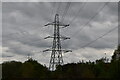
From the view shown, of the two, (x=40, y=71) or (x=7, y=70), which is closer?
(x=40, y=71)

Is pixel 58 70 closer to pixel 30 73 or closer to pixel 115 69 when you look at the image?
pixel 30 73

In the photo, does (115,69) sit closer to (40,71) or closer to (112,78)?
(112,78)

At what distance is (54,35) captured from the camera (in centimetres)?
5006

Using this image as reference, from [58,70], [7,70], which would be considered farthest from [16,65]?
[58,70]

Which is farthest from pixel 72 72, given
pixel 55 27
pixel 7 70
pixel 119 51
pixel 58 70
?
pixel 119 51

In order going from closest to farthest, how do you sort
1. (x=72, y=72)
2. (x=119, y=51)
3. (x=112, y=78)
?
(x=112, y=78)
(x=72, y=72)
(x=119, y=51)

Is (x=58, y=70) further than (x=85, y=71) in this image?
Yes

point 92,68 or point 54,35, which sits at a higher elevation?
point 54,35

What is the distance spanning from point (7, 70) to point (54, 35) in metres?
28.7

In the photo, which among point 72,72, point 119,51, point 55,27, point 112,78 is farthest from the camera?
point 119,51

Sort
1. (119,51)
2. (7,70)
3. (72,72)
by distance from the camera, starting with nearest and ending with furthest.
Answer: (72,72) < (7,70) < (119,51)

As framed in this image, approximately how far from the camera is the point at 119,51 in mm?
101562

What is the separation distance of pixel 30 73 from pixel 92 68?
1342 centimetres

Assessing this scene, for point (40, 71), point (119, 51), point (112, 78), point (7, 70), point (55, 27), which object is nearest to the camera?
point (112, 78)
